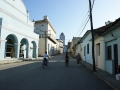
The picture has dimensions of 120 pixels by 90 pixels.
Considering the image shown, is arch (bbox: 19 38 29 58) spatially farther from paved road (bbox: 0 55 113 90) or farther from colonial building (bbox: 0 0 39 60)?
paved road (bbox: 0 55 113 90)

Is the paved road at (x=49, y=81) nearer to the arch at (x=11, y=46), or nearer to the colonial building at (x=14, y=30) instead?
the colonial building at (x=14, y=30)

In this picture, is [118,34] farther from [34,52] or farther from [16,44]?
[34,52]

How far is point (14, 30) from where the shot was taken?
76.7 feet

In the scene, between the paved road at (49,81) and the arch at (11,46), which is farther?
the arch at (11,46)

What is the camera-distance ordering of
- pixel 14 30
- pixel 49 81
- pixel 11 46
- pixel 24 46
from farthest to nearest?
pixel 24 46 → pixel 11 46 → pixel 14 30 → pixel 49 81

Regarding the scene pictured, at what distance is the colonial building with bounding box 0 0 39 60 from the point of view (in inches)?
803

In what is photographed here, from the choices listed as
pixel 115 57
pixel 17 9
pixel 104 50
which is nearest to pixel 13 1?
pixel 17 9

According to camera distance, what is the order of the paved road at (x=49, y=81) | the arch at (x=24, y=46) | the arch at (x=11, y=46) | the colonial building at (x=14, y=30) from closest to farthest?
the paved road at (x=49, y=81)
the colonial building at (x=14, y=30)
the arch at (x=11, y=46)
the arch at (x=24, y=46)

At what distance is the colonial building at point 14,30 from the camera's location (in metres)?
20.4

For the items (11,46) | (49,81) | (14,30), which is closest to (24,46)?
(11,46)

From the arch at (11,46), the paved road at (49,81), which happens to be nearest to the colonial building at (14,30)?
the arch at (11,46)

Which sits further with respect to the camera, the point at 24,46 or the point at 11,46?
the point at 24,46

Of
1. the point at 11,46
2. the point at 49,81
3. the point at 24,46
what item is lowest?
the point at 49,81

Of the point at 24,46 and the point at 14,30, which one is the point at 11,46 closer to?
the point at 14,30
